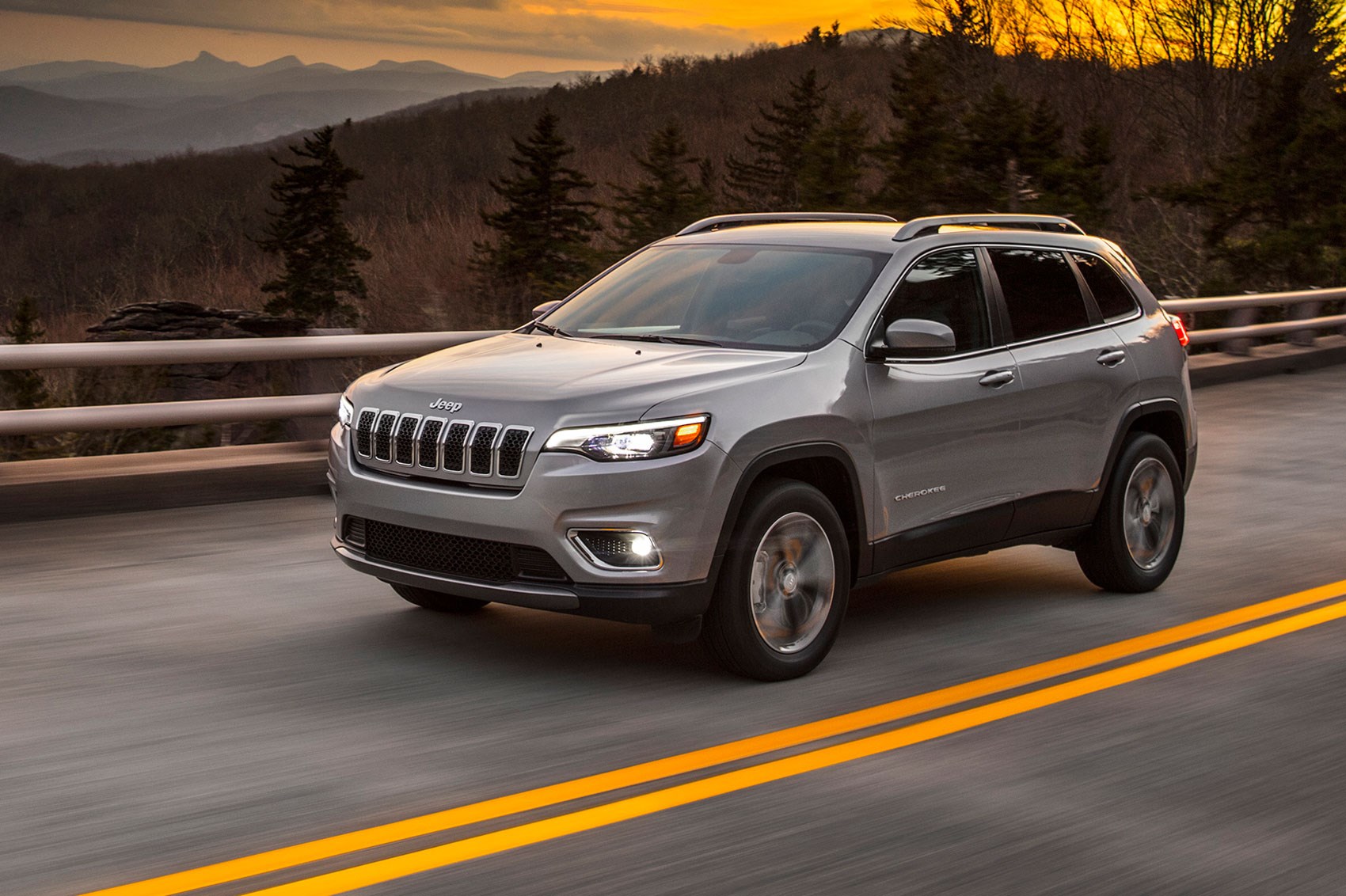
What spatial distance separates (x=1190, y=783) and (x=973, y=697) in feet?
3.68

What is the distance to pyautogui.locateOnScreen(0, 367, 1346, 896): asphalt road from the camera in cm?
426

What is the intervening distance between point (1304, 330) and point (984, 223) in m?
15.9

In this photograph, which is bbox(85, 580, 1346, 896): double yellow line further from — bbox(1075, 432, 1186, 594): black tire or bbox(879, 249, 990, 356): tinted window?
bbox(879, 249, 990, 356): tinted window

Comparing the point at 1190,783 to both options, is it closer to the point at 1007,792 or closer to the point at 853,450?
the point at 1007,792

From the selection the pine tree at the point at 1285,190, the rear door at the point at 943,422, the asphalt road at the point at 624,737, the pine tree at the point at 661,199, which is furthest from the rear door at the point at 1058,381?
the pine tree at the point at 661,199

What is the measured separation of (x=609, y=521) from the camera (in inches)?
221

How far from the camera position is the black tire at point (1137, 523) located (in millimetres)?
7781

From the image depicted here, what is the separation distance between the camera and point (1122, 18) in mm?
47156

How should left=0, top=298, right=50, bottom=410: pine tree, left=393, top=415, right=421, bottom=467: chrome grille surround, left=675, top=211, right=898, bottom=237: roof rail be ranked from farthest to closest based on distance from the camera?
left=0, top=298, right=50, bottom=410: pine tree, left=675, top=211, right=898, bottom=237: roof rail, left=393, top=415, right=421, bottom=467: chrome grille surround

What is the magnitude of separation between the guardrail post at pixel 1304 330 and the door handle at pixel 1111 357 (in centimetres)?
1494

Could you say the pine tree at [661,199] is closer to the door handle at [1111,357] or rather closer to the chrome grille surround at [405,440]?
the door handle at [1111,357]

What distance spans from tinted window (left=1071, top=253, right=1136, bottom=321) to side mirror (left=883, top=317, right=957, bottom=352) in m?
1.84

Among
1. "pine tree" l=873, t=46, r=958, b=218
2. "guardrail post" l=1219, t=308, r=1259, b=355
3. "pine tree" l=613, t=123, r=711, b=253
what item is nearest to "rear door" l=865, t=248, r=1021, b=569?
"guardrail post" l=1219, t=308, r=1259, b=355

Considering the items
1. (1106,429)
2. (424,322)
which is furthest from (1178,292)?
(1106,429)
